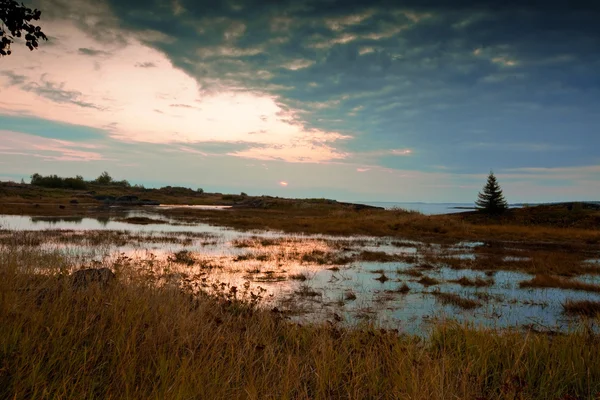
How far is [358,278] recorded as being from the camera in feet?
49.5

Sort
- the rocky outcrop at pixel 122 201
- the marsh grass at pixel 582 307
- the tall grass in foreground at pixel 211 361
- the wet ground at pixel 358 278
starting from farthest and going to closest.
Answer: the rocky outcrop at pixel 122 201, the marsh grass at pixel 582 307, the wet ground at pixel 358 278, the tall grass in foreground at pixel 211 361

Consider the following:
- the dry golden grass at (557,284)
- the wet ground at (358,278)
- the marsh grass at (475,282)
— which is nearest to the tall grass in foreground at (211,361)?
the wet ground at (358,278)

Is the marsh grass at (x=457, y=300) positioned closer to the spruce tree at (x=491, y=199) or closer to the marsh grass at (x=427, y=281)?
the marsh grass at (x=427, y=281)

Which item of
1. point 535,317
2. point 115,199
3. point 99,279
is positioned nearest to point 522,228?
point 535,317

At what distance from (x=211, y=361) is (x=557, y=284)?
50.3ft

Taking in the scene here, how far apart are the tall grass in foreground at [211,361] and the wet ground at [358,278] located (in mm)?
1387

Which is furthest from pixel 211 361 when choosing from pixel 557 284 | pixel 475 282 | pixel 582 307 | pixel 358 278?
pixel 557 284

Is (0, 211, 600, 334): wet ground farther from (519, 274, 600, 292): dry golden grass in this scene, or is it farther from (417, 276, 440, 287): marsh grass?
(519, 274, 600, 292): dry golden grass

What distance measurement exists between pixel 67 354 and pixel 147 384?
117cm

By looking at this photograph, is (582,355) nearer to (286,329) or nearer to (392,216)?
(286,329)

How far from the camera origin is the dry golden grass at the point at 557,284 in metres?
13.8

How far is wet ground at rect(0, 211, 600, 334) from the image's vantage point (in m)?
10.1

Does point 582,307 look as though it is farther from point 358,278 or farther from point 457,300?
point 358,278

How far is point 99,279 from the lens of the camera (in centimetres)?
820
